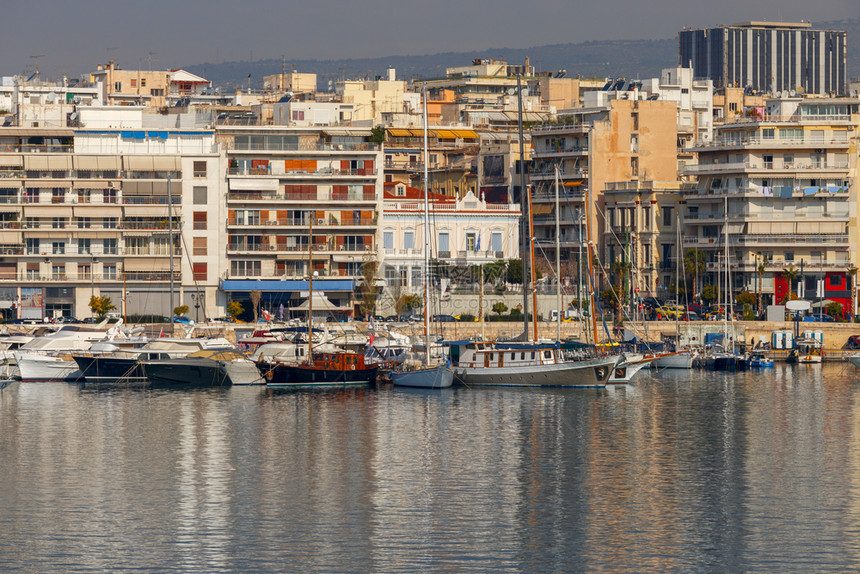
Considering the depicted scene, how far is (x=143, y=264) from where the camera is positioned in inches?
4368

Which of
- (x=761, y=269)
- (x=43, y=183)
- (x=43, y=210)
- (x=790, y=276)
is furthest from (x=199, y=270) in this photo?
(x=790, y=276)

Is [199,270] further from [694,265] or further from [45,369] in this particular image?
[694,265]

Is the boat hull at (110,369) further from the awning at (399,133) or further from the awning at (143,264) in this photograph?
the awning at (399,133)

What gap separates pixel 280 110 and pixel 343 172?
22132 mm

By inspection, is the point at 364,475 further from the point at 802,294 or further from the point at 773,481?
the point at 802,294

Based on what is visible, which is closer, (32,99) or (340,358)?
(340,358)

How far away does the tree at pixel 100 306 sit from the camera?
106 meters

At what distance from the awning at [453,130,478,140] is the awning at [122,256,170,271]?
136 ft

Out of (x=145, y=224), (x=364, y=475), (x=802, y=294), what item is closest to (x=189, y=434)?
(x=364, y=475)

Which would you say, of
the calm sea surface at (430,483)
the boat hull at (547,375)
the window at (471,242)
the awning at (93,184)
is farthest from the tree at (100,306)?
the boat hull at (547,375)

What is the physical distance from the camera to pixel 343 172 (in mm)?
114812

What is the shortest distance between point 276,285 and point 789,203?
38.2m

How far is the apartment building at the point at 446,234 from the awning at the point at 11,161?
85.5 ft

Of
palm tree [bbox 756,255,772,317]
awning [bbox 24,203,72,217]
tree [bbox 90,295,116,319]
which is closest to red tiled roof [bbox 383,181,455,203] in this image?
palm tree [bbox 756,255,772,317]
